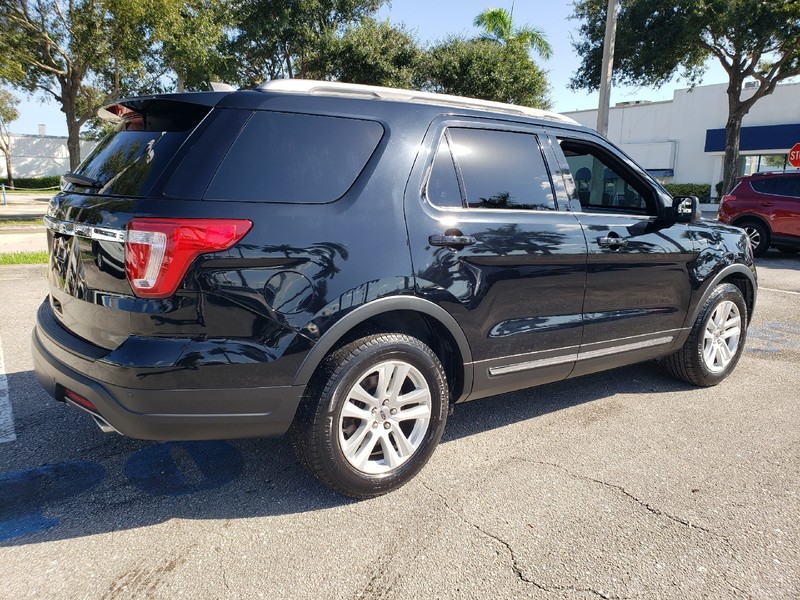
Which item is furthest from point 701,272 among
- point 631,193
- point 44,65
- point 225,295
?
point 44,65

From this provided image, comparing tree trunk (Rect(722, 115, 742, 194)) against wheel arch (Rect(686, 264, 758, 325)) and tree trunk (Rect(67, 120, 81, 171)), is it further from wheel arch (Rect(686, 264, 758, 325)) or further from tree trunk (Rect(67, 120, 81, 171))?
tree trunk (Rect(67, 120, 81, 171))

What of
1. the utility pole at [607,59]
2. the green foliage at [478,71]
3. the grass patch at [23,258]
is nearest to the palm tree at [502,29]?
the green foliage at [478,71]

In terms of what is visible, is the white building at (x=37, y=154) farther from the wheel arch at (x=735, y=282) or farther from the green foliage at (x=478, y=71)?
the wheel arch at (x=735, y=282)

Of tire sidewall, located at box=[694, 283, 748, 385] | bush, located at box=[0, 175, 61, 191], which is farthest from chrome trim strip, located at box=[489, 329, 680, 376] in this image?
bush, located at box=[0, 175, 61, 191]

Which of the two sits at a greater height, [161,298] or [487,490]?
[161,298]

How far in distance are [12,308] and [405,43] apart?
15.7 m

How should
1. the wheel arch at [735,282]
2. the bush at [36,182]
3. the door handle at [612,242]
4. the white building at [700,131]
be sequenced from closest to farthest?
the door handle at [612,242] → the wheel arch at [735,282] → the white building at [700,131] → the bush at [36,182]

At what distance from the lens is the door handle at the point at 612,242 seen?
3.76 m

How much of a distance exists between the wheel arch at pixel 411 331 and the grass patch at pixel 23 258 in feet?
28.9

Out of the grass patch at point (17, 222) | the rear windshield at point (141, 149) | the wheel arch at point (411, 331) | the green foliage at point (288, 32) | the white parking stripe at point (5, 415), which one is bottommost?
the white parking stripe at point (5, 415)

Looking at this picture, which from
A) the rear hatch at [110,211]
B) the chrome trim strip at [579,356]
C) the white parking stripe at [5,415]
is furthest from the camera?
the white parking stripe at [5,415]

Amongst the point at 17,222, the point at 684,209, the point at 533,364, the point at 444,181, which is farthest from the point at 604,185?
the point at 17,222

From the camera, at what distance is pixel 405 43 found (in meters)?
19.3

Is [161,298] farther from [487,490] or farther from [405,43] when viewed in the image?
[405,43]
